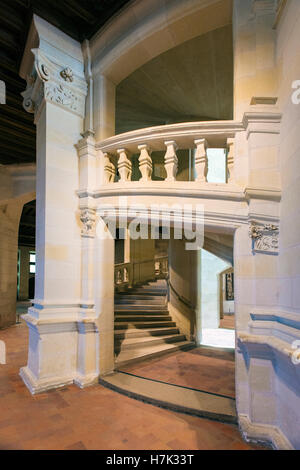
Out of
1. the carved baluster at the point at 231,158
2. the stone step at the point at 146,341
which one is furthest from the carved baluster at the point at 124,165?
the stone step at the point at 146,341

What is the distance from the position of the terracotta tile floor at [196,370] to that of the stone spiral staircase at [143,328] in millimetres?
250

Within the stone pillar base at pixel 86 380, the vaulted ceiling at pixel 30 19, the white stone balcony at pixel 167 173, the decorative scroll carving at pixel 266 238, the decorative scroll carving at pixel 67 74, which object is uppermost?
the vaulted ceiling at pixel 30 19

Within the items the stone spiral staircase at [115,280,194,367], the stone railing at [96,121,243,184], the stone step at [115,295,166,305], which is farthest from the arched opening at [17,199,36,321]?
the stone railing at [96,121,243,184]

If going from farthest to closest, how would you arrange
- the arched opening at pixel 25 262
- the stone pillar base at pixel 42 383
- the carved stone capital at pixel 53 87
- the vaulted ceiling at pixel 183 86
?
the arched opening at pixel 25 262, the vaulted ceiling at pixel 183 86, the carved stone capital at pixel 53 87, the stone pillar base at pixel 42 383

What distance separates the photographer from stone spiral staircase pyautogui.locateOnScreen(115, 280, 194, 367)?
4.55 m

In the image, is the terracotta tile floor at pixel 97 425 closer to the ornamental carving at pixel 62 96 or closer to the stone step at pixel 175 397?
the stone step at pixel 175 397

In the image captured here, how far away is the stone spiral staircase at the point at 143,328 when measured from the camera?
455 centimetres

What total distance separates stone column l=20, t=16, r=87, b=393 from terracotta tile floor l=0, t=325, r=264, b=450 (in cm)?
38

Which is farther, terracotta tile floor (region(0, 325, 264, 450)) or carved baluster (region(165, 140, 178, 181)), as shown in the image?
carved baluster (region(165, 140, 178, 181))

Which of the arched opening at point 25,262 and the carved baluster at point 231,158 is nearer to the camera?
the carved baluster at point 231,158

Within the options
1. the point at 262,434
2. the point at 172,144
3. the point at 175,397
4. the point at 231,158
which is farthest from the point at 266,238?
the point at 175,397

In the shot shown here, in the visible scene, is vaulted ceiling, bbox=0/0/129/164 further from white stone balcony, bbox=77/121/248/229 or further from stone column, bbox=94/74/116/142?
white stone balcony, bbox=77/121/248/229

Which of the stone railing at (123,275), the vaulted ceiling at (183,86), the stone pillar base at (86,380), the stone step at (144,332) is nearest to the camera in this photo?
the stone pillar base at (86,380)

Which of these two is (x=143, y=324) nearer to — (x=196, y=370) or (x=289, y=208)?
(x=196, y=370)
